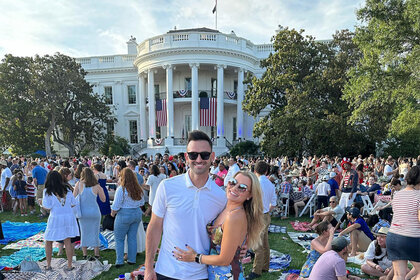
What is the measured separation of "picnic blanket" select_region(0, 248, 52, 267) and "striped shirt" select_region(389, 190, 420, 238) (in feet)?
21.2

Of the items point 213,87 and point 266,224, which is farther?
point 213,87

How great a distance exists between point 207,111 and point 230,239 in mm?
25656

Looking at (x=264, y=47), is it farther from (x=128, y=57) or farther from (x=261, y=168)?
(x=261, y=168)

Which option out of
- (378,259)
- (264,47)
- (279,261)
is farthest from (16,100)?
(378,259)

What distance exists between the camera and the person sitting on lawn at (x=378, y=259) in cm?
492

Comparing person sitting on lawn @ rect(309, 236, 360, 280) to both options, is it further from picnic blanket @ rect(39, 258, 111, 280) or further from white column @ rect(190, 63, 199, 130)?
white column @ rect(190, 63, 199, 130)

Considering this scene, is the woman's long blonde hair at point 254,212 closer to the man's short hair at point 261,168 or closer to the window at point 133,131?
the man's short hair at point 261,168

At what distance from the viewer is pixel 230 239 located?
1.99 m

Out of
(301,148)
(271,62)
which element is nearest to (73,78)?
(271,62)

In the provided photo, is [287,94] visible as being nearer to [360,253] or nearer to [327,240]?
[360,253]

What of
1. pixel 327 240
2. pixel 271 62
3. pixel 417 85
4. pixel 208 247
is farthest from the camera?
pixel 271 62

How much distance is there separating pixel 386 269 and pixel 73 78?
2729cm

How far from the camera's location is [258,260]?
478 centimetres

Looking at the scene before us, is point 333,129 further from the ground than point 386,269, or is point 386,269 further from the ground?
point 333,129
